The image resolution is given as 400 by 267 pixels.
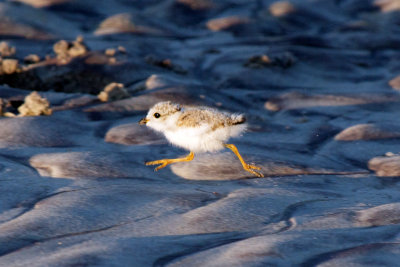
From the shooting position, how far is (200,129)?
3.59 metres

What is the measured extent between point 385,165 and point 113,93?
95.8 inches

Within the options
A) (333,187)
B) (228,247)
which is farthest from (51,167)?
(333,187)

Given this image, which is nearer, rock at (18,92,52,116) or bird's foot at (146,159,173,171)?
bird's foot at (146,159,173,171)

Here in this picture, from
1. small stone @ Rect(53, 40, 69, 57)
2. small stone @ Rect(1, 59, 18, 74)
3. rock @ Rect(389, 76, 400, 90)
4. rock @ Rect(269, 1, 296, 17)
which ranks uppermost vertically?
rock @ Rect(269, 1, 296, 17)

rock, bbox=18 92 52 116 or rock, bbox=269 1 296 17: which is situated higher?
rock, bbox=269 1 296 17

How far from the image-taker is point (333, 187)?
3.44 m

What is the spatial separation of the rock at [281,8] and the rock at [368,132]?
203 inches

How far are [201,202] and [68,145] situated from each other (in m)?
1.39

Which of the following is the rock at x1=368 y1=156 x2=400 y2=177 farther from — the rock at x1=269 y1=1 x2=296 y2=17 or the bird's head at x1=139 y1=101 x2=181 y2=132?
the rock at x1=269 y1=1 x2=296 y2=17

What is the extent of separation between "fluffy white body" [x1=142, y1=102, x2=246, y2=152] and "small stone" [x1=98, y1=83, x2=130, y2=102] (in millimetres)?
1389

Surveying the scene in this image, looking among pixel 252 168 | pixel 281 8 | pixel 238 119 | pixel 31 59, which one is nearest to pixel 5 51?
pixel 31 59

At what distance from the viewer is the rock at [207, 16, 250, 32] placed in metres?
8.89

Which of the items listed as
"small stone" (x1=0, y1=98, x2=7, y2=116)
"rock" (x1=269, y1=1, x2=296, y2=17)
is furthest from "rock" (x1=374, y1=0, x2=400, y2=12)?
"small stone" (x1=0, y1=98, x2=7, y2=116)

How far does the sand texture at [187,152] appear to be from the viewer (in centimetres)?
246
